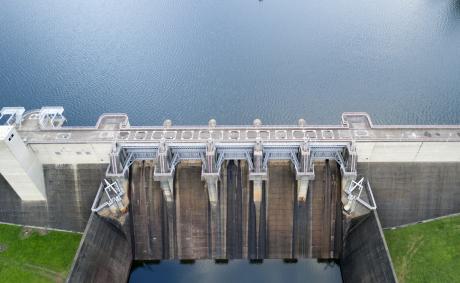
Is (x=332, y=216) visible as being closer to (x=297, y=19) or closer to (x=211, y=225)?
(x=211, y=225)

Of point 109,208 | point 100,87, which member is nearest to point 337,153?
point 109,208

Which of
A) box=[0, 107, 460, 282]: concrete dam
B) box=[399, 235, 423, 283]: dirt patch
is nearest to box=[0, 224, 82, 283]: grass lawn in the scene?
box=[0, 107, 460, 282]: concrete dam

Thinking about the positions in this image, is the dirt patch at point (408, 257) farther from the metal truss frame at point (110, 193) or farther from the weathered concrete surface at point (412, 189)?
the metal truss frame at point (110, 193)

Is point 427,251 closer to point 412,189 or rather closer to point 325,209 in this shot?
point 412,189

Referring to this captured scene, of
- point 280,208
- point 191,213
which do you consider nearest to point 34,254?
point 191,213

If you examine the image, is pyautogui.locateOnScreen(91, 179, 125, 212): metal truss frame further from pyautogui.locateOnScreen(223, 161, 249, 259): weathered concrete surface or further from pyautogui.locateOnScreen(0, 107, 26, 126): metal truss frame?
pyautogui.locateOnScreen(0, 107, 26, 126): metal truss frame

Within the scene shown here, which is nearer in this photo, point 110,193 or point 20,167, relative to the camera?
point 20,167
